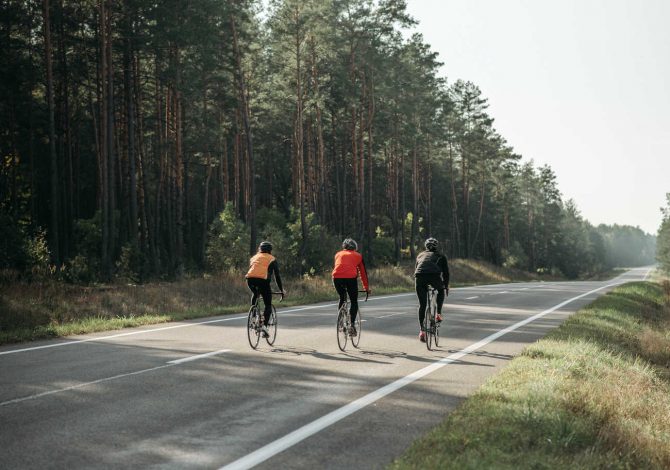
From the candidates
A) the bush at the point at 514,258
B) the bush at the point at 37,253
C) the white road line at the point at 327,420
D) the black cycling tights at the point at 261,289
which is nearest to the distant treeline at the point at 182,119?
the bush at the point at 37,253

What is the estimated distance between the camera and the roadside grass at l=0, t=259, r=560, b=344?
14797mm

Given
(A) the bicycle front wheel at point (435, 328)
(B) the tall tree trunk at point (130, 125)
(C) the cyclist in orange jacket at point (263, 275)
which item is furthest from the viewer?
(B) the tall tree trunk at point (130, 125)

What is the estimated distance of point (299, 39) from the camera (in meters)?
36.7

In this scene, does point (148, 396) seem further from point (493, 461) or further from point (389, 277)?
A: point (389, 277)

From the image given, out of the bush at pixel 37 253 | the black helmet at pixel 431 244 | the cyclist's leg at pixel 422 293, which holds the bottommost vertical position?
the cyclist's leg at pixel 422 293

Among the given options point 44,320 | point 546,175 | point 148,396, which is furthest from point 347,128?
point 546,175

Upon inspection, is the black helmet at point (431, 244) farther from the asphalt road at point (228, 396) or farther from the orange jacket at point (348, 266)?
the asphalt road at point (228, 396)

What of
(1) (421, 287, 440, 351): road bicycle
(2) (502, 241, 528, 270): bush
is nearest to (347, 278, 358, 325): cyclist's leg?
(1) (421, 287, 440, 351): road bicycle

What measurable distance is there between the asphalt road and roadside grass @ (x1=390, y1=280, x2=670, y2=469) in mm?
428

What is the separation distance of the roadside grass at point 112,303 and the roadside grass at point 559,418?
9705 millimetres

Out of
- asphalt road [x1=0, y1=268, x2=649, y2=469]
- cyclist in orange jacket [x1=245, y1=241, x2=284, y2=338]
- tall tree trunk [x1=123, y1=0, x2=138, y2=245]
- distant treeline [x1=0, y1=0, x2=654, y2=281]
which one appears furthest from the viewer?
distant treeline [x1=0, y1=0, x2=654, y2=281]

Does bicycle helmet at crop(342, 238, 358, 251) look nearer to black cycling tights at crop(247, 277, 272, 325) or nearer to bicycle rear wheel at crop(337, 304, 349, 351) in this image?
bicycle rear wheel at crop(337, 304, 349, 351)

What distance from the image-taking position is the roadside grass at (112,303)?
14797mm

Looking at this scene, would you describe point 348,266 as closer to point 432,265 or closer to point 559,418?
point 432,265
